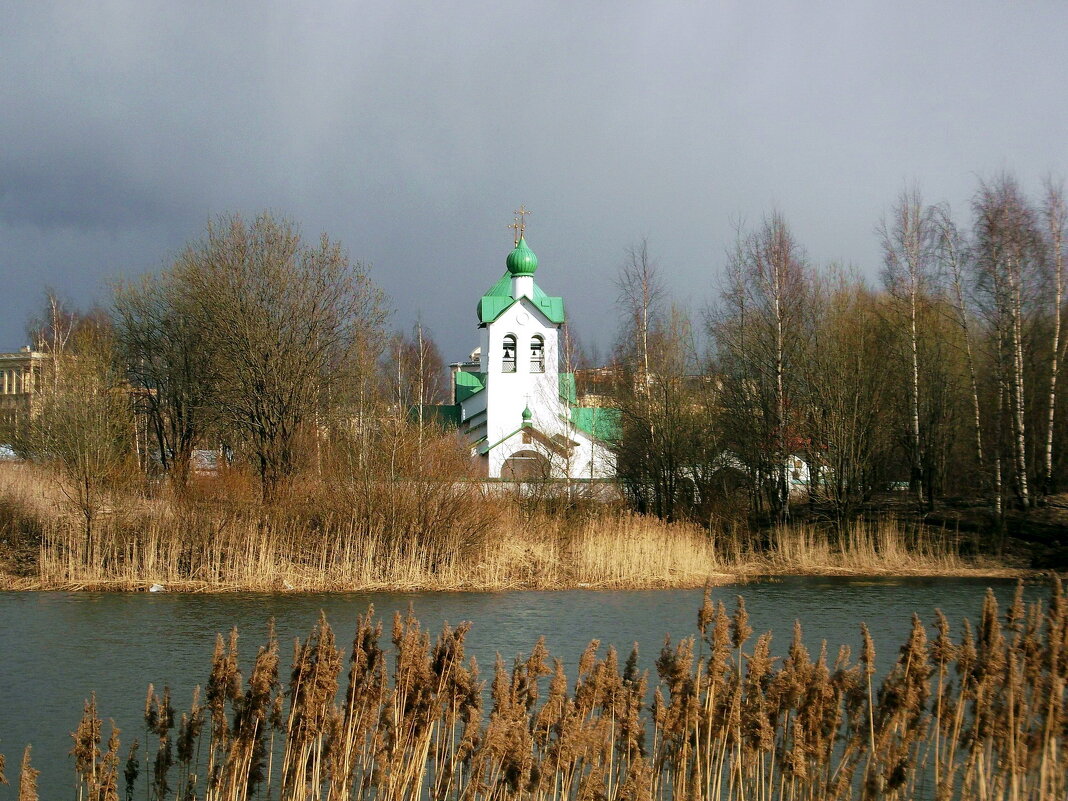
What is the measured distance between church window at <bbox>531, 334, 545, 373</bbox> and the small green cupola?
143 inches

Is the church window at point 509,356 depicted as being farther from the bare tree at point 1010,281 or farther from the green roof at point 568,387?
the bare tree at point 1010,281

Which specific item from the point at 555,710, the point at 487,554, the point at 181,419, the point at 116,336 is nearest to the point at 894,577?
the point at 487,554

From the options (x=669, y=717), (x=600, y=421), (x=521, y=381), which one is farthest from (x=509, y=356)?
(x=669, y=717)

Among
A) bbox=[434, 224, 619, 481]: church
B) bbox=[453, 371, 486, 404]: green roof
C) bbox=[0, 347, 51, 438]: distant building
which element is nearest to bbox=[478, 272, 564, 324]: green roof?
bbox=[434, 224, 619, 481]: church

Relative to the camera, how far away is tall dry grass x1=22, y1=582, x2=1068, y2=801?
5.16 meters

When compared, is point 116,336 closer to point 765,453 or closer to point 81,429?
point 81,429

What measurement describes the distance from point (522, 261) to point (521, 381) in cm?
576

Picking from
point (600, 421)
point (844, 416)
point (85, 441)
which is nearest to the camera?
point (85, 441)

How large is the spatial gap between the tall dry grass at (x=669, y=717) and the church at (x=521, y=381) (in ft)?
105

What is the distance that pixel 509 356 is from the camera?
4647cm

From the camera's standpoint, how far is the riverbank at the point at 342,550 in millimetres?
21578

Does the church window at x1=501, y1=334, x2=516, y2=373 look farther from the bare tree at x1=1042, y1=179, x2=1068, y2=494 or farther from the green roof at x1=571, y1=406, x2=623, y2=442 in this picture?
the bare tree at x1=1042, y1=179, x2=1068, y2=494

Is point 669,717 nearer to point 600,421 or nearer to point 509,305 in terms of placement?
point 600,421

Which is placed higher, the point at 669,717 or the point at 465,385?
the point at 465,385
